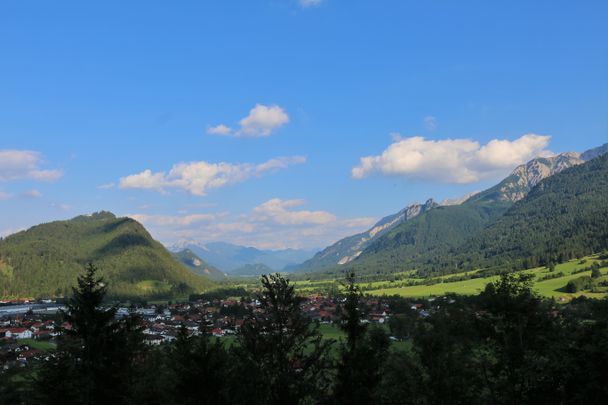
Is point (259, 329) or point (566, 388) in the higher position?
point (259, 329)

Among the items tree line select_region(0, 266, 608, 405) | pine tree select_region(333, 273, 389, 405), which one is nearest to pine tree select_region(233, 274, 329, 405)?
tree line select_region(0, 266, 608, 405)

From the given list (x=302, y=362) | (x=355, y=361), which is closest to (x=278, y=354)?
(x=302, y=362)

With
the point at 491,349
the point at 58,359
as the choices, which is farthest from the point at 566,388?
the point at 58,359

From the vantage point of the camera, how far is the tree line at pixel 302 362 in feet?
78.3

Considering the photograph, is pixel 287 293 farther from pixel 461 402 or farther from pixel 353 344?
pixel 461 402

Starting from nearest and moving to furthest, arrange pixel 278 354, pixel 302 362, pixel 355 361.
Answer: pixel 278 354
pixel 302 362
pixel 355 361

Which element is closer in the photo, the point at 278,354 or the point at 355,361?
the point at 278,354

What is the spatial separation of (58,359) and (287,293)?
12467 mm

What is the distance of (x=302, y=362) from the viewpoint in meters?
24.3

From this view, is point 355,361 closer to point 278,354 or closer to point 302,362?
point 302,362

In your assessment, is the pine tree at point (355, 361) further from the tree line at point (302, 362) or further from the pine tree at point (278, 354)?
the pine tree at point (278, 354)

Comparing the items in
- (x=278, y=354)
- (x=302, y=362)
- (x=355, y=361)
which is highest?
(x=278, y=354)

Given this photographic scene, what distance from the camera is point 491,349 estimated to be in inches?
1325

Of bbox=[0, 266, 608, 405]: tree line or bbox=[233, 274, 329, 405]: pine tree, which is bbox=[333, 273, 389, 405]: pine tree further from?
bbox=[233, 274, 329, 405]: pine tree
